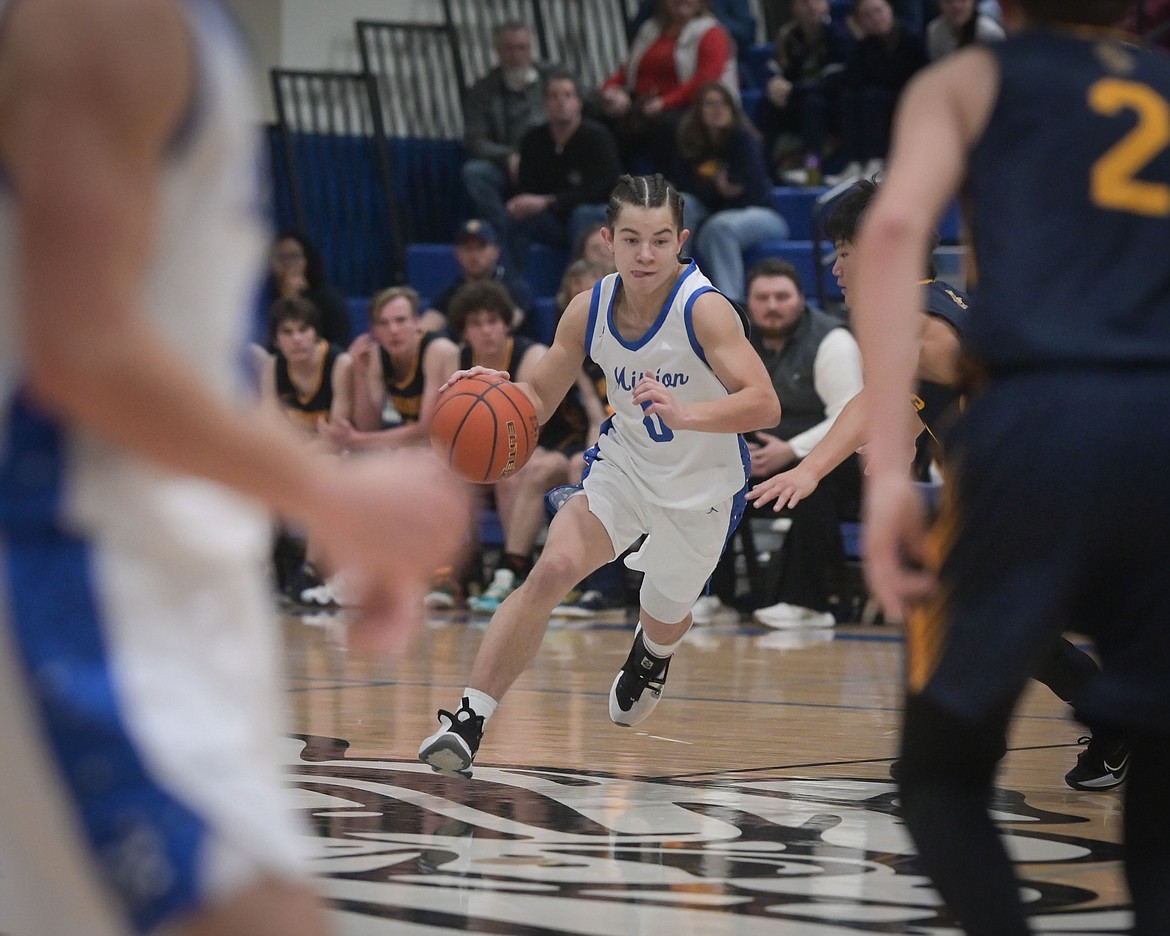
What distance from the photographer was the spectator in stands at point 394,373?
9672 mm

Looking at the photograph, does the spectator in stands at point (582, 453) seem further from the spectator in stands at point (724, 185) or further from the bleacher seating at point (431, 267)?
the bleacher seating at point (431, 267)

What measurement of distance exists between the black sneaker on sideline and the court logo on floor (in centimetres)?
24

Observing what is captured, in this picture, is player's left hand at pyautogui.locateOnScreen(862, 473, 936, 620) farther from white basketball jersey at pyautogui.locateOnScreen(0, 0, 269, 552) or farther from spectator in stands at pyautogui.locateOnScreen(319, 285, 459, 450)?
spectator in stands at pyautogui.locateOnScreen(319, 285, 459, 450)

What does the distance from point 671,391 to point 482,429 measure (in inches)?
24.3

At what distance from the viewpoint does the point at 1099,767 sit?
4.25 m

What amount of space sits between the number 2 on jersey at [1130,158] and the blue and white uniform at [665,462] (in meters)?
3.15

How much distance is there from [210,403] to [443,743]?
302cm

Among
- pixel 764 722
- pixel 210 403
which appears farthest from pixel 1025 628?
pixel 764 722

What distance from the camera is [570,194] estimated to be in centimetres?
1093

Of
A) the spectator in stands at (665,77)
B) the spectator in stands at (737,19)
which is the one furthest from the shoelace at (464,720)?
the spectator in stands at (737,19)

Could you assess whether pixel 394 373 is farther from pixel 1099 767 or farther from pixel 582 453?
pixel 1099 767

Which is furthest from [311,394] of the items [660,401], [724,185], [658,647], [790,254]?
[660,401]

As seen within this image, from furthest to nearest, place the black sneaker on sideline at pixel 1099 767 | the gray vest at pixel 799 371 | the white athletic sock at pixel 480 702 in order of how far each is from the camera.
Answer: the gray vest at pixel 799 371 → the white athletic sock at pixel 480 702 → the black sneaker on sideline at pixel 1099 767

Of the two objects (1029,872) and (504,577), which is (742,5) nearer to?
(504,577)
